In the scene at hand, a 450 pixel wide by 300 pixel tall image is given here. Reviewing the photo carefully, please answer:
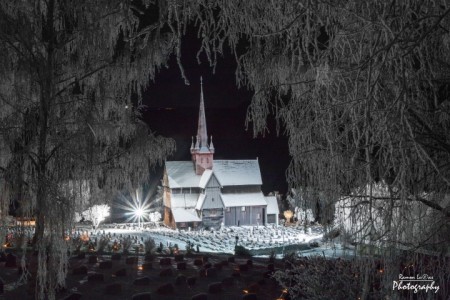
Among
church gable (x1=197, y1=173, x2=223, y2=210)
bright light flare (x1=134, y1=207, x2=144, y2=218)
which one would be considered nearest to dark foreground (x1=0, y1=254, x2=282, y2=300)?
church gable (x1=197, y1=173, x2=223, y2=210)

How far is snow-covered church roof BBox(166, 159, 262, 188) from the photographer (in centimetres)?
4525

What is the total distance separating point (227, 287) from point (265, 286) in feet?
2.61

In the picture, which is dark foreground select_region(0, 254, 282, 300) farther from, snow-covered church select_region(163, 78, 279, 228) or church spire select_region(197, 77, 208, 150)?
church spire select_region(197, 77, 208, 150)

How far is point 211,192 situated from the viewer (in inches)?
1743

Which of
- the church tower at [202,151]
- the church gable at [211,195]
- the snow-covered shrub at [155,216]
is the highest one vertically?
the church tower at [202,151]

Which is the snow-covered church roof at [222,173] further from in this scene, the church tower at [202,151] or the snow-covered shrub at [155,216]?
the snow-covered shrub at [155,216]

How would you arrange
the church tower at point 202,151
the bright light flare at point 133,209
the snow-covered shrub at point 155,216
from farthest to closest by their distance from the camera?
the church tower at point 202,151 → the snow-covered shrub at point 155,216 → the bright light flare at point 133,209

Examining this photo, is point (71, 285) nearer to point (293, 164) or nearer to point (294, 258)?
point (294, 258)

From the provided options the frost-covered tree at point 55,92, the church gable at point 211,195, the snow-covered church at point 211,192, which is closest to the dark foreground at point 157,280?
the frost-covered tree at point 55,92

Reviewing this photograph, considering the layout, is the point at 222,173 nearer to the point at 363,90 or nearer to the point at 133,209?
the point at 133,209

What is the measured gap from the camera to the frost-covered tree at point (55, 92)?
216 inches

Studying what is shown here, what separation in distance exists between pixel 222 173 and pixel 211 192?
3251mm

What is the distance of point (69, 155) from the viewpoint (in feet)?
19.9

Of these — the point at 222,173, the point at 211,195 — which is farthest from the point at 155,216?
the point at 222,173
